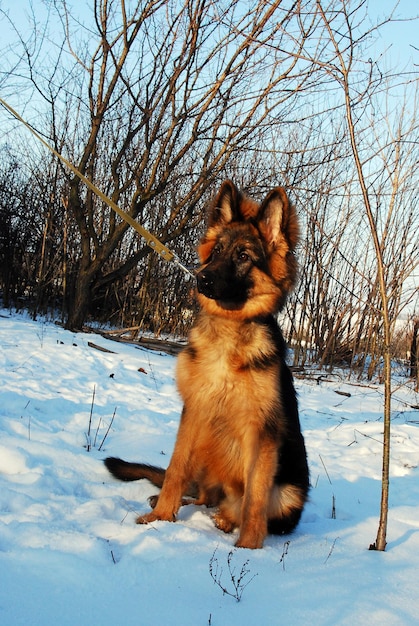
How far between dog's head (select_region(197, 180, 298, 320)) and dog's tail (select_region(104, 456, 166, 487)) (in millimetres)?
1276

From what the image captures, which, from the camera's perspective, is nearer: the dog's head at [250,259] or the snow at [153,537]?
the snow at [153,537]

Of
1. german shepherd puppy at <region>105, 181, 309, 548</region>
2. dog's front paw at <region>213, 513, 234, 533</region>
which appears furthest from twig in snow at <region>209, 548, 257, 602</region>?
dog's front paw at <region>213, 513, 234, 533</region>

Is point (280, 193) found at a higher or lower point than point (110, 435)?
higher

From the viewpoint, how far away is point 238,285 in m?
3.34

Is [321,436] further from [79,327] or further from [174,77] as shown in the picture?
[174,77]

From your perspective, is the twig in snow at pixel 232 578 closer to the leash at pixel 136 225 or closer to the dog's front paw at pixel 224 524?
the dog's front paw at pixel 224 524

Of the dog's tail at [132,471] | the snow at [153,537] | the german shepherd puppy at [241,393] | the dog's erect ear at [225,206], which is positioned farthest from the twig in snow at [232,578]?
the dog's erect ear at [225,206]

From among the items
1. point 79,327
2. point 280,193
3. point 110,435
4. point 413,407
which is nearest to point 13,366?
point 110,435

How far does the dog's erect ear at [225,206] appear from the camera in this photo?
355 cm

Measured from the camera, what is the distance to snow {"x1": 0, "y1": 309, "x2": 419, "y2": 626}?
1732 mm

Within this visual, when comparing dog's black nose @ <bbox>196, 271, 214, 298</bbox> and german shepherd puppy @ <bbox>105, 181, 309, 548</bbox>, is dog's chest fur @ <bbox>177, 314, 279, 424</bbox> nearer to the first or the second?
german shepherd puppy @ <bbox>105, 181, 309, 548</bbox>

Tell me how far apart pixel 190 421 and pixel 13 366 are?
432 cm

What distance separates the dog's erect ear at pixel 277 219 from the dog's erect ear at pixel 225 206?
0.73ft

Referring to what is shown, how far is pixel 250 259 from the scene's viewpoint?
3445mm
